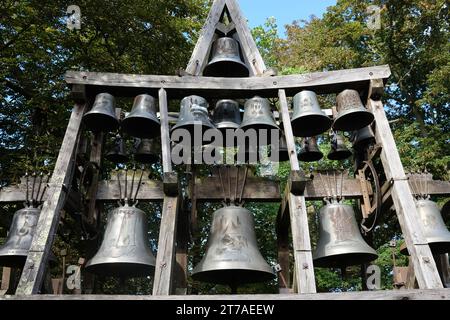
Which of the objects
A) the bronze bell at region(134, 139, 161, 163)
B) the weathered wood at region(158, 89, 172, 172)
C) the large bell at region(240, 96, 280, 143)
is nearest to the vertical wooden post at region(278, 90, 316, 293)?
the large bell at region(240, 96, 280, 143)

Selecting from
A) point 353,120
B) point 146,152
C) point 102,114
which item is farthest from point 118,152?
point 353,120

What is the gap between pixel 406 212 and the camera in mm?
4371

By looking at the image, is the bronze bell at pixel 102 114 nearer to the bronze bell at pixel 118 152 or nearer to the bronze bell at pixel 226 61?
the bronze bell at pixel 118 152

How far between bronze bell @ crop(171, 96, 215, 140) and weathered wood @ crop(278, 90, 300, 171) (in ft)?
2.65

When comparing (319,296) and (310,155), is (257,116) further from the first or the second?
(319,296)

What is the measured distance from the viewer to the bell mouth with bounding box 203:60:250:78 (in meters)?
5.86

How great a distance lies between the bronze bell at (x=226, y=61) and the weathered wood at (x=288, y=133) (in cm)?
84

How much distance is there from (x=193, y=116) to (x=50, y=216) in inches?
70.3

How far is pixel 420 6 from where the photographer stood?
1462cm

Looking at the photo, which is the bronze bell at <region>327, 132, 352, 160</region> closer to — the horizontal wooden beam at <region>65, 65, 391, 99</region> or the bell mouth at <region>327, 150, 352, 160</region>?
the bell mouth at <region>327, 150, 352, 160</region>

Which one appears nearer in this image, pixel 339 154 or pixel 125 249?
pixel 125 249

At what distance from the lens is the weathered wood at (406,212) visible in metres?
3.85
